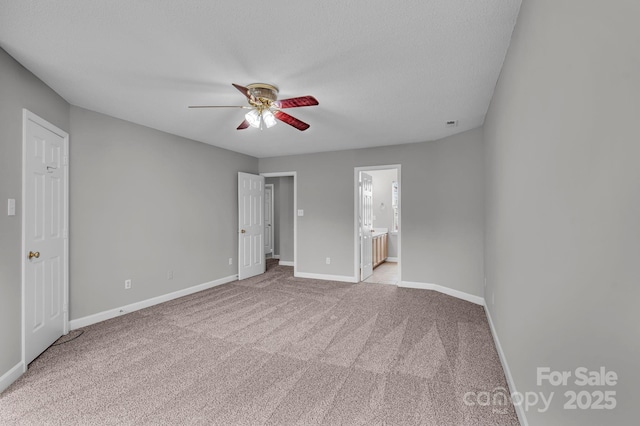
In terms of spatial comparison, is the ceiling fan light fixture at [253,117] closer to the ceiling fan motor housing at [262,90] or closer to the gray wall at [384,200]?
the ceiling fan motor housing at [262,90]

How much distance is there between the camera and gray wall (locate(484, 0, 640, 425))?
2.37 ft

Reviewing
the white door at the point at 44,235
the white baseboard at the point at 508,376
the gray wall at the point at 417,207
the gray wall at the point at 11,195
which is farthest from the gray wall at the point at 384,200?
the gray wall at the point at 11,195

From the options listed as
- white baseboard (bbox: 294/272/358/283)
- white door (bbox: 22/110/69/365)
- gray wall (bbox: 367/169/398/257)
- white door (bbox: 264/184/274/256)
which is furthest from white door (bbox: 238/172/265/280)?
gray wall (bbox: 367/169/398/257)

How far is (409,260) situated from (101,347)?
14.2 ft

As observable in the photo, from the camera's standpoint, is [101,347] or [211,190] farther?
[211,190]

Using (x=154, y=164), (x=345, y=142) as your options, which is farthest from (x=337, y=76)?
(x=154, y=164)

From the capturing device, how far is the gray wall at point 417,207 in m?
4.18

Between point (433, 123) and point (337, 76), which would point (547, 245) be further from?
point (433, 123)

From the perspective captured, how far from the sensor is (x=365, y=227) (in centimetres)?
576

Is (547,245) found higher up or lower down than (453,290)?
higher up

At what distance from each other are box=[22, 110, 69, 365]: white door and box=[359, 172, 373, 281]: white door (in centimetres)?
427

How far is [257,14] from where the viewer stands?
1.75 m

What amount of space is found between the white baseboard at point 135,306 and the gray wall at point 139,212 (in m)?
0.06

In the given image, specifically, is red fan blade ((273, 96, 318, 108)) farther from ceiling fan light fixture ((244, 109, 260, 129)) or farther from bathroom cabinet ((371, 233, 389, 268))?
bathroom cabinet ((371, 233, 389, 268))
